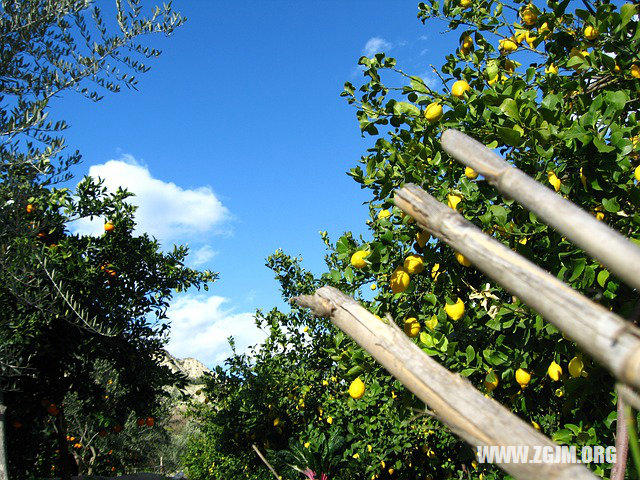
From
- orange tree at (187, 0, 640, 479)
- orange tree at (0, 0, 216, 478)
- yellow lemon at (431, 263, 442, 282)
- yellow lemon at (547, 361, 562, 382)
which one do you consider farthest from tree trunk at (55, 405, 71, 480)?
yellow lemon at (547, 361, 562, 382)

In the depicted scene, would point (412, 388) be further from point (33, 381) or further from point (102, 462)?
point (102, 462)

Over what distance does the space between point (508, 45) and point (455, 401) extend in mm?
3407

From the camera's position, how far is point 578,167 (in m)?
2.49

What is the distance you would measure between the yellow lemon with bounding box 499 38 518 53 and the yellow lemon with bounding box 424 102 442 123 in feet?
4.59

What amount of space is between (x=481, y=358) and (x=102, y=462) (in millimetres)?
12626

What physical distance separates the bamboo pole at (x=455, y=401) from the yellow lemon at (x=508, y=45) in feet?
10.3

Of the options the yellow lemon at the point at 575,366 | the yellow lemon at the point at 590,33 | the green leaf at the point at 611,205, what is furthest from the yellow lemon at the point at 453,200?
the yellow lemon at the point at 590,33

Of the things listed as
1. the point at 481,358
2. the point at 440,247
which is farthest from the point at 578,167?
the point at 481,358

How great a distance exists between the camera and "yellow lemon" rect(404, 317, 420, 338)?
111 inches

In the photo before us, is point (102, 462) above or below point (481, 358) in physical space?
below

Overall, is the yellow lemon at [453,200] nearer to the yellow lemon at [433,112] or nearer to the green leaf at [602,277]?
the yellow lemon at [433,112]

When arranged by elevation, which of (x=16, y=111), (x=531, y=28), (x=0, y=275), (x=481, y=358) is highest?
(x=531, y=28)

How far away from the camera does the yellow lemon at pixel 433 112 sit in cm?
269

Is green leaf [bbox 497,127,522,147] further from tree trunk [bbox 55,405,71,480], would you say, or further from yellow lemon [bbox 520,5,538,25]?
tree trunk [bbox 55,405,71,480]
